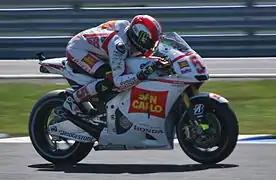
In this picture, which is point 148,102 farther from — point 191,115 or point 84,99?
point 84,99

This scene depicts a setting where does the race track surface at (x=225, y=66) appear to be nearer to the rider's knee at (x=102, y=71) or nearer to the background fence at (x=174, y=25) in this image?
the background fence at (x=174, y=25)

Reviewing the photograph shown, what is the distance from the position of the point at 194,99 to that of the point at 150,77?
1.50 ft

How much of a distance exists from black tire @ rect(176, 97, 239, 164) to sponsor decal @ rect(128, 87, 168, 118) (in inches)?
9.9

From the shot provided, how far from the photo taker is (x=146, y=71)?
355 inches

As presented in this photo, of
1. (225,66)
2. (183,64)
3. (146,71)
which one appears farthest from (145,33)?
(225,66)

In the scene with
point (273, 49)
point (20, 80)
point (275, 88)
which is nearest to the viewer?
point (275, 88)

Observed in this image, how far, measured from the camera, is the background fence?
794 inches

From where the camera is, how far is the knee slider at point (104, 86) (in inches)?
368

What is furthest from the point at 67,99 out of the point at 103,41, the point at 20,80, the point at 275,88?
the point at 20,80

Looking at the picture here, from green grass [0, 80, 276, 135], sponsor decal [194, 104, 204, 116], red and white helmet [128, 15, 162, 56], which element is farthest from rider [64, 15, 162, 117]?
green grass [0, 80, 276, 135]

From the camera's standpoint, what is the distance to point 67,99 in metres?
9.63

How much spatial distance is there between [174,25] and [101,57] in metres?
10.9

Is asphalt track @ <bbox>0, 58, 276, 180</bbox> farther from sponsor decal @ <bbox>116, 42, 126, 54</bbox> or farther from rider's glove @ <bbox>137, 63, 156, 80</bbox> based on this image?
sponsor decal @ <bbox>116, 42, 126, 54</bbox>

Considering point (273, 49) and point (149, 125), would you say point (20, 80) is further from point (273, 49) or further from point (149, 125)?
point (149, 125)
